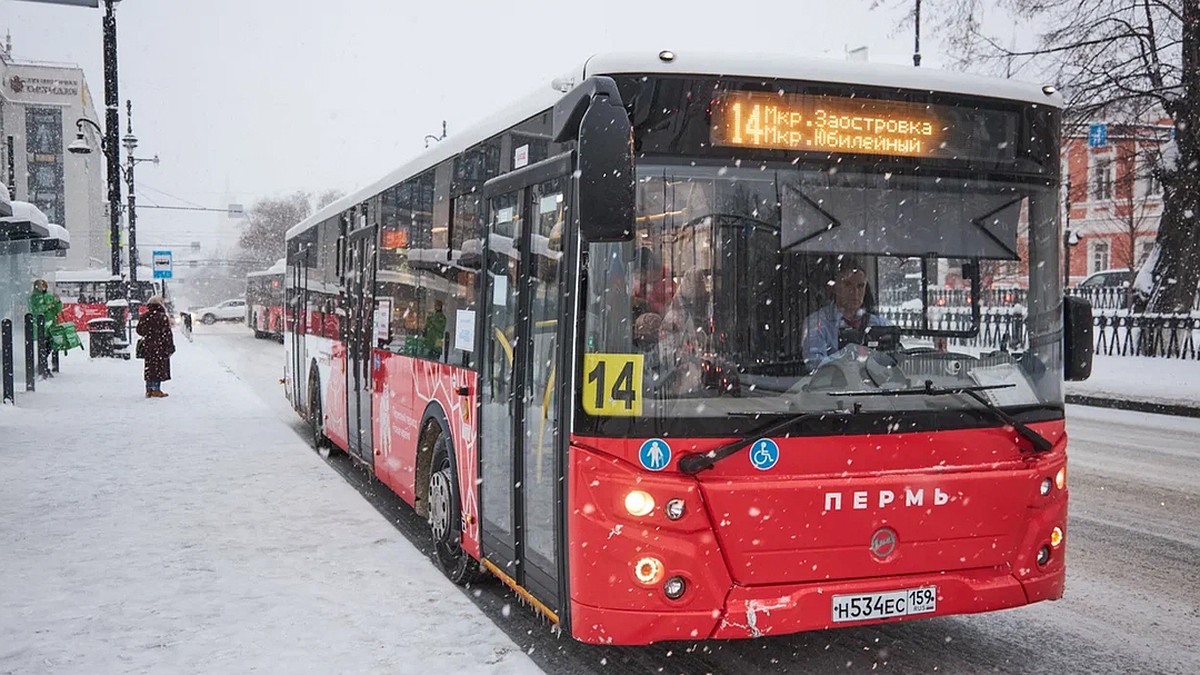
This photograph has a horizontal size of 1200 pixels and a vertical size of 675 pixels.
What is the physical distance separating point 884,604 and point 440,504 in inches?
127

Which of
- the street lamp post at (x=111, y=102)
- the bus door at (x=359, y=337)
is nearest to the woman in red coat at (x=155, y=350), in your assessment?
the street lamp post at (x=111, y=102)

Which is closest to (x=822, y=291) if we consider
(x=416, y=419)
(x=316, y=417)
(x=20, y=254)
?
A: (x=416, y=419)

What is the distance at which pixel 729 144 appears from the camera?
4824mm

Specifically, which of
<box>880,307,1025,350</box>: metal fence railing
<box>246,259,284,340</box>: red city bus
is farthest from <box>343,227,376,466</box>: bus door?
<box>246,259,284,340</box>: red city bus

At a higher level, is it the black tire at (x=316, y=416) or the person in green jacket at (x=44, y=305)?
the person in green jacket at (x=44, y=305)

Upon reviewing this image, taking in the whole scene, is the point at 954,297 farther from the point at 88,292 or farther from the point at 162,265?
the point at 88,292

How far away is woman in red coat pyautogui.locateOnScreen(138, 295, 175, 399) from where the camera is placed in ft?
63.8

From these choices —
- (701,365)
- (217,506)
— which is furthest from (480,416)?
(217,506)

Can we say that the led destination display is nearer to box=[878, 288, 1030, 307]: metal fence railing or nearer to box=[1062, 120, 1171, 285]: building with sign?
box=[878, 288, 1030, 307]: metal fence railing

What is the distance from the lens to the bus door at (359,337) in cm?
982

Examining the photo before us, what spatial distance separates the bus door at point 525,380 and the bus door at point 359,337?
3720 millimetres

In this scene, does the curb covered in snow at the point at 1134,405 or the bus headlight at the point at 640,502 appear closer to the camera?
the bus headlight at the point at 640,502

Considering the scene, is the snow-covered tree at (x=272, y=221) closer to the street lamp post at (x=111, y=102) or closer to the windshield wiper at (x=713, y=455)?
the street lamp post at (x=111, y=102)

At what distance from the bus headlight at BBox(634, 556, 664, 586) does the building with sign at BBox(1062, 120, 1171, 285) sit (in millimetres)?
18124
